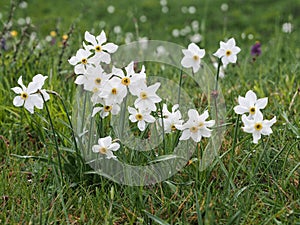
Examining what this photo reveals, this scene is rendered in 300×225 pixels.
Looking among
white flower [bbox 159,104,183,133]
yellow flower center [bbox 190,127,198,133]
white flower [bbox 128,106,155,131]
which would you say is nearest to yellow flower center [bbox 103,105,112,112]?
white flower [bbox 128,106,155,131]

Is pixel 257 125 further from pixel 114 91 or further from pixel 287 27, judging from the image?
pixel 287 27

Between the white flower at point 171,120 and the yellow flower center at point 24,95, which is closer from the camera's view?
the yellow flower center at point 24,95

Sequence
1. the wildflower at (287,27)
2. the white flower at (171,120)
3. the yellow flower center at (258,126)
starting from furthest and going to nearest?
the wildflower at (287,27) < the white flower at (171,120) < the yellow flower center at (258,126)

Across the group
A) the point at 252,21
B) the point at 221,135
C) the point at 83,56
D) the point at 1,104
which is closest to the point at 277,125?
the point at 221,135

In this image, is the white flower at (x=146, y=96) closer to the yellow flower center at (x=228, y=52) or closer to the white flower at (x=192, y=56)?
the white flower at (x=192, y=56)

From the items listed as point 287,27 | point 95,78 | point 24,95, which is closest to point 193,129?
point 95,78

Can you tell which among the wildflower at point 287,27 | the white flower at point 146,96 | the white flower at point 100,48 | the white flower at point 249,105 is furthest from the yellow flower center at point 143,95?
the wildflower at point 287,27
